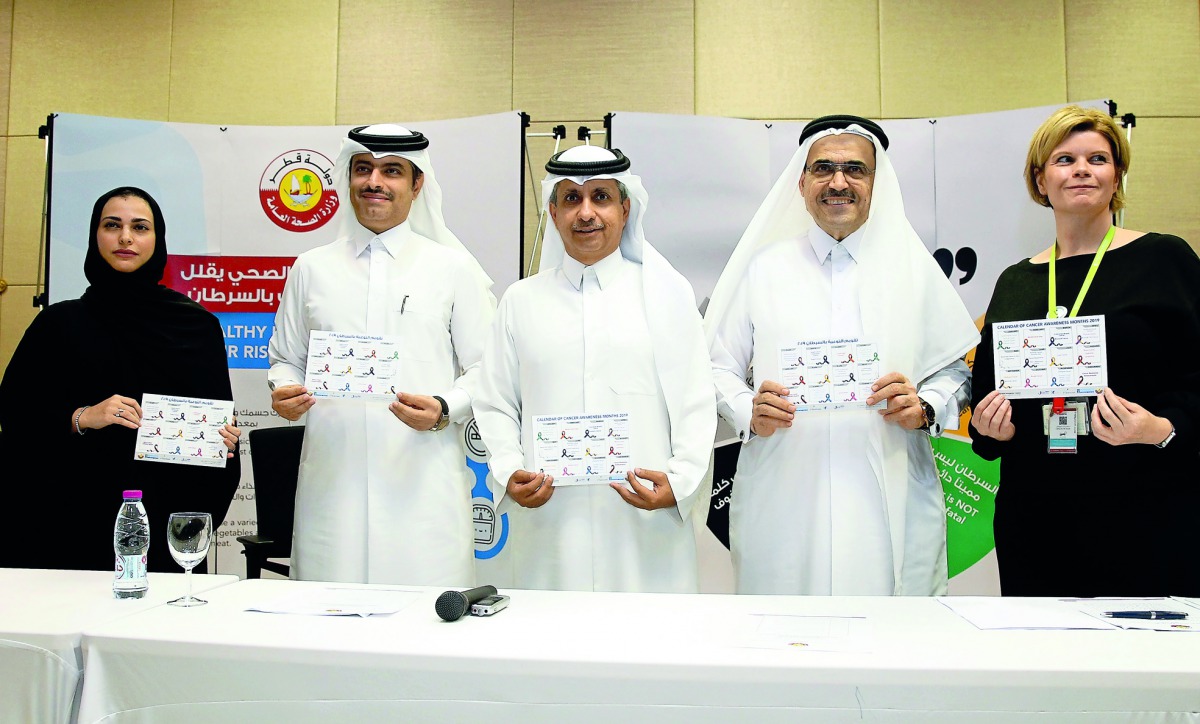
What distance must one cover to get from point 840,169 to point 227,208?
3.16 metres

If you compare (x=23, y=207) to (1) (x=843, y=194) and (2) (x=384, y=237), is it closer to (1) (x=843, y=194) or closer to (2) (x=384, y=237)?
(2) (x=384, y=237)

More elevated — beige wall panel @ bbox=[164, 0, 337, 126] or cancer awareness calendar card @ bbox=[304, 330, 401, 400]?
beige wall panel @ bbox=[164, 0, 337, 126]

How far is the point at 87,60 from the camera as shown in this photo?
5.67 m

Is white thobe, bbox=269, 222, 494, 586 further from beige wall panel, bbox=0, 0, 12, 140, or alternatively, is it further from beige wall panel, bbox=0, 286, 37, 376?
beige wall panel, bbox=0, 0, 12, 140

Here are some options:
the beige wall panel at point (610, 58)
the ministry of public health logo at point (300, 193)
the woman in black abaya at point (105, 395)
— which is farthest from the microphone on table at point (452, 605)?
the beige wall panel at point (610, 58)

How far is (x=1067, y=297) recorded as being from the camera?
283 centimetres

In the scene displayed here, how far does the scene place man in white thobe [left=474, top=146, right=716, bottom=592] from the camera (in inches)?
116

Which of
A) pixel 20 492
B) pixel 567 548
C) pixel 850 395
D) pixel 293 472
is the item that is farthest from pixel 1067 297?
pixel 20 492

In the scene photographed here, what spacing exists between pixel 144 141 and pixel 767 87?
10.8 feet

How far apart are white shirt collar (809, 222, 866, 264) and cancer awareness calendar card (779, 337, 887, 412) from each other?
461 mm

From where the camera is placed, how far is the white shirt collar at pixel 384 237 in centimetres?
339

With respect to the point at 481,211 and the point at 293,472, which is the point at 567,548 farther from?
the point at 481,211

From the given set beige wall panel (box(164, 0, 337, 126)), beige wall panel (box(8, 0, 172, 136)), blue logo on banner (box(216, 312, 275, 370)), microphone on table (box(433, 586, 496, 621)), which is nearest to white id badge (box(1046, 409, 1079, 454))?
microphone on table (box(433, 586, 496, 621))

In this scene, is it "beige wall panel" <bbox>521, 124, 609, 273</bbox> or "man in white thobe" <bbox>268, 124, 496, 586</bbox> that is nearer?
"man in white thobe" <bbox>268, 124, 496, 586</bbox>
